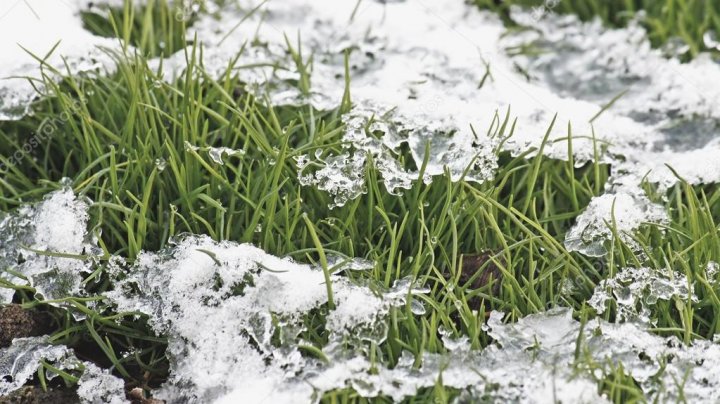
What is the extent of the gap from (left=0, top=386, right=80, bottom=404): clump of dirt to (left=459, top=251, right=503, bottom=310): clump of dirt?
2.88 ft

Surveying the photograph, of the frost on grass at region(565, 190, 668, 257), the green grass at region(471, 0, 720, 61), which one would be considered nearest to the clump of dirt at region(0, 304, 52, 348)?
the frost on grass at region(565, 190, 668, 257)

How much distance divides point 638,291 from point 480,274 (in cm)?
34

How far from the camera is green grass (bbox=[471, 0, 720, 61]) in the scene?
2.50m

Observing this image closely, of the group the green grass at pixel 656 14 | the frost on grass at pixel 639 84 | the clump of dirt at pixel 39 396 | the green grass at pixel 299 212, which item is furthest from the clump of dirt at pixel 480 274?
the green grass at pixel 656 14

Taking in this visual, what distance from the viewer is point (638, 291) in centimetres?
159

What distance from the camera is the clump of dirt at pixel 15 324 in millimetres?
1610

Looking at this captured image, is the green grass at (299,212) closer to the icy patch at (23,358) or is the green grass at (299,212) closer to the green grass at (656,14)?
the icy patch at (23,358)

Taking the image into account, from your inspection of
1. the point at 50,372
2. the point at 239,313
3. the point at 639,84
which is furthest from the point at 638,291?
the point at 50,372

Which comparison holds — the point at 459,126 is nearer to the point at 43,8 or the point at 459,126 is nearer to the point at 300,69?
the point at 300,69

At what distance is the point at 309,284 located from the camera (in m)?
1.57

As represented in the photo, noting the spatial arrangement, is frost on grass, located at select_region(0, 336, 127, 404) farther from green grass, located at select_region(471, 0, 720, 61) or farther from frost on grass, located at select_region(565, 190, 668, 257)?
→ green grass, located at select_region(471, 0, 720, 61)

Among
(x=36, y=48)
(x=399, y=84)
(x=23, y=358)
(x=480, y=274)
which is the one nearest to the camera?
(x=23, y=358)

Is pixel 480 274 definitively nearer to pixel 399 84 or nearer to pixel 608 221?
pixel 608 221

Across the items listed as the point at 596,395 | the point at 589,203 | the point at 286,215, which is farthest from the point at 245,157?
the point at 596,395
